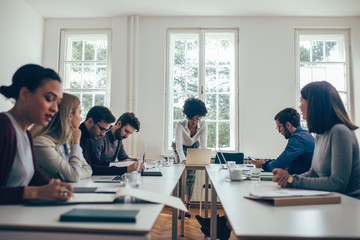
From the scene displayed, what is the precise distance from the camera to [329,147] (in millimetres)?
1567

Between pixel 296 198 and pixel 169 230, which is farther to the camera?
pixel 169 230

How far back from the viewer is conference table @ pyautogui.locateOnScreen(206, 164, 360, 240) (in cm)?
85

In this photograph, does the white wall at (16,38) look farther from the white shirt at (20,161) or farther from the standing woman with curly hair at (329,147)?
the standing woman with curly hair at (329,147)

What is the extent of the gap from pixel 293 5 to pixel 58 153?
152 inches

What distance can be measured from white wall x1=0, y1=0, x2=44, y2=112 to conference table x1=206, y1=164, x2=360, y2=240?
338cm

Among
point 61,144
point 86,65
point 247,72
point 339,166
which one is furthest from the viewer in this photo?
point 86,65

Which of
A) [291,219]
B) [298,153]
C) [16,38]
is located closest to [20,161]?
[291,219]

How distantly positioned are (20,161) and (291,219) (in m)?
1.07

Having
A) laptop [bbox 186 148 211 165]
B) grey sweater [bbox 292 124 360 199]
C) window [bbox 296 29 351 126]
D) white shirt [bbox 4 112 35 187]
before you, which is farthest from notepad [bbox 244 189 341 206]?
window [bbox 296 29 351 126]

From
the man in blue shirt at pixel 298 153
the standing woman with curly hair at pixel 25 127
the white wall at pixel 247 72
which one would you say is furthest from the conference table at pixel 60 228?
the white wall at pixel 247 72

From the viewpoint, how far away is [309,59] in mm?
4711

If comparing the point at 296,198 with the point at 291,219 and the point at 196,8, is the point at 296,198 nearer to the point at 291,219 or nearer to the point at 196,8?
the point at 291,219

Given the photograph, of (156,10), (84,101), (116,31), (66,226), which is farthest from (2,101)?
(66,226)

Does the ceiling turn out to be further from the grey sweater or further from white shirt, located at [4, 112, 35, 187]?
white shirt, located at [4, 112, 35, 187]
